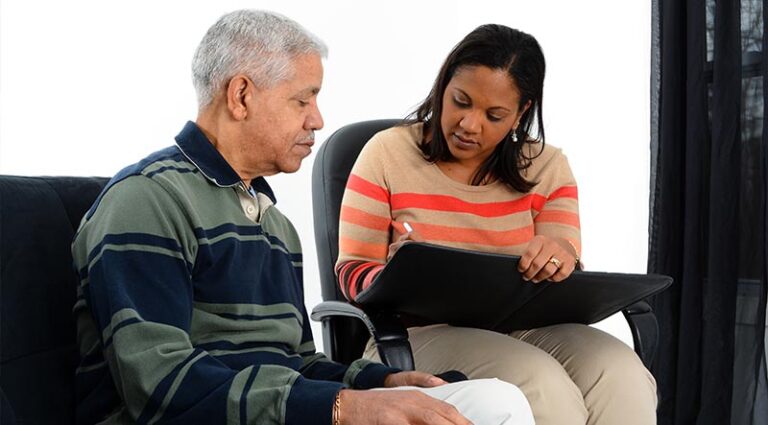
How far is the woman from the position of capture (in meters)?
1.85

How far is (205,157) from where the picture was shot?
1445 mm

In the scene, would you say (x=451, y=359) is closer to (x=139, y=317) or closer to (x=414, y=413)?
(x=414, y=413)

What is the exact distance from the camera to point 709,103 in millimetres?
2889

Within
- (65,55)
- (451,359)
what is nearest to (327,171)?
(451,359)

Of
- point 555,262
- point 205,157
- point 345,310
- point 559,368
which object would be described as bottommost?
point 559,368

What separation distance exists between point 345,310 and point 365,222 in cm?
22

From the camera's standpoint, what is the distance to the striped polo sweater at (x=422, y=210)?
2037 mm

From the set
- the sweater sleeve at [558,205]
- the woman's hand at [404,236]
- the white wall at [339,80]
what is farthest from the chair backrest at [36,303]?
the white wall at [339,80]

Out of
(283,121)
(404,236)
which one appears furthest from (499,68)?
(283,121)

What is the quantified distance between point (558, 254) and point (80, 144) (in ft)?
5.96

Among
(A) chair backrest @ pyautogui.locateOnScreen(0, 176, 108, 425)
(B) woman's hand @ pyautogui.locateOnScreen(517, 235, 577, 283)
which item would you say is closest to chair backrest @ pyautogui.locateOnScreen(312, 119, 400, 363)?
(B) woman's hand @ pyautogui.locateOnScreen(517, 235, 577, 283)

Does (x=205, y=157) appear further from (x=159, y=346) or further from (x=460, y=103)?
(x=460, y=103)

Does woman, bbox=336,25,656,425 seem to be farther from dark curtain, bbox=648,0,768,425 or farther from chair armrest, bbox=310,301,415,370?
dark curtain, bbox=648,0,768,425

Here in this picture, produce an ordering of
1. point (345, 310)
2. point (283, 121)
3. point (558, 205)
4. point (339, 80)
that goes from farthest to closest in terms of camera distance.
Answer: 1. point (339, 80)
2. point (558, 205)
3. point (345, 310)
4. point (283, 121)
